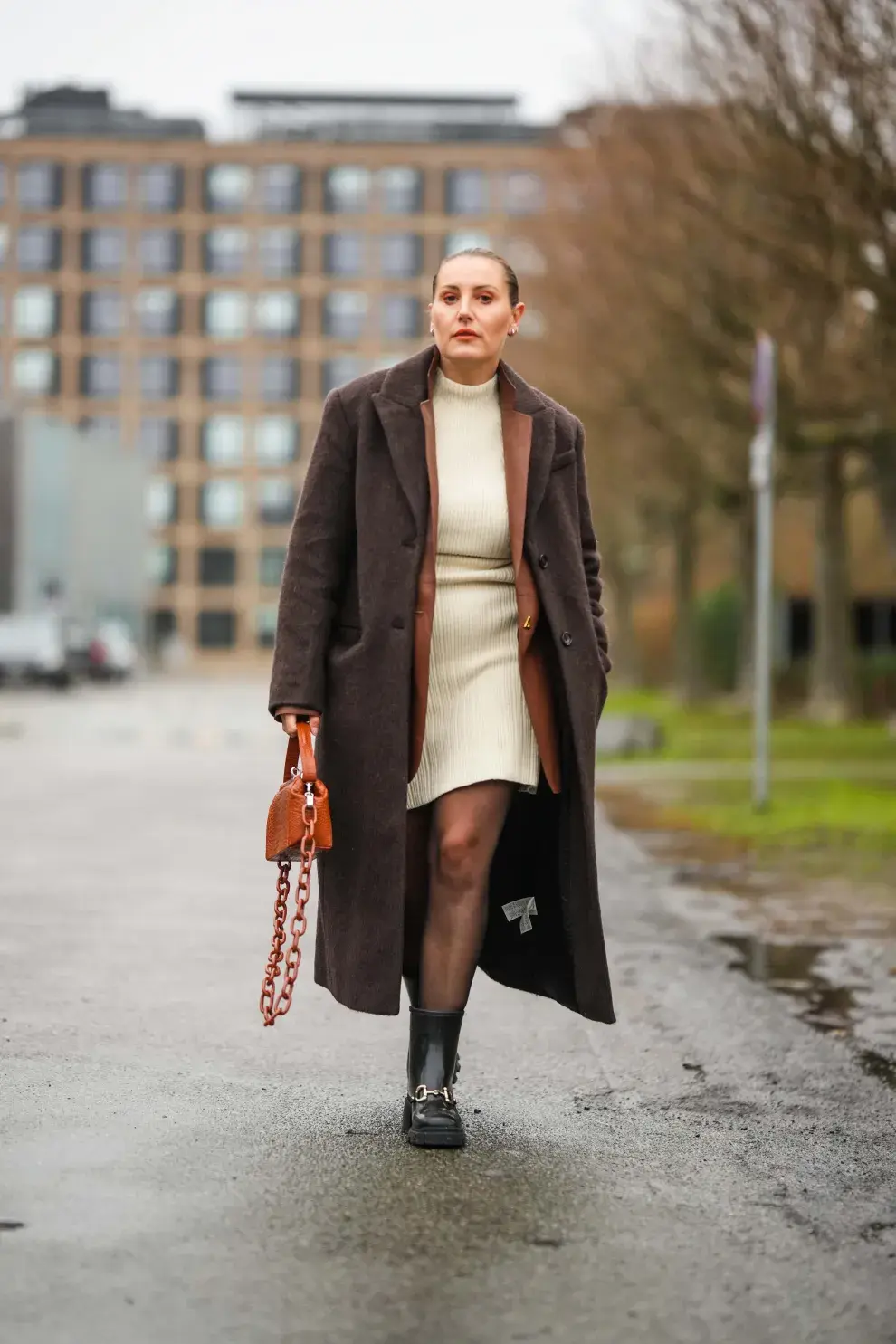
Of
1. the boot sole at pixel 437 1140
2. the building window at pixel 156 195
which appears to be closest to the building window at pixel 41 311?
the building window at pixel 156 195

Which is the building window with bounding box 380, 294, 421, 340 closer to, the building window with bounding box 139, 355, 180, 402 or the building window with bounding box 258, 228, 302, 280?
the building window with bounding box 258, 228, 302, 280

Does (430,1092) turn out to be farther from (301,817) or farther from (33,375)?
(33,375)

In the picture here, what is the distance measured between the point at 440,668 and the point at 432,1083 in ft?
3.06

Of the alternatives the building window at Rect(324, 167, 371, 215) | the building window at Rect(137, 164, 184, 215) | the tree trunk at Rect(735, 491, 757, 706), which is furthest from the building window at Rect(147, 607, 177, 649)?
the tree trunk at Rect(735, 491, 757, 706)

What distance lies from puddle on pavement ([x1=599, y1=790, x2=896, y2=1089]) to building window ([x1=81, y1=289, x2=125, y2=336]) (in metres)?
84.0

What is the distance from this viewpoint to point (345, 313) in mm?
93500

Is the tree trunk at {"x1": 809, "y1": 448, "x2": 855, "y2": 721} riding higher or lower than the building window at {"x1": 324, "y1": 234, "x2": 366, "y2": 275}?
lower

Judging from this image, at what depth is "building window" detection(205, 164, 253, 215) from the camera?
301 ft

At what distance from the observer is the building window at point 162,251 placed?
305 feet

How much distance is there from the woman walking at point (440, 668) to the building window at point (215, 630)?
8998 cm

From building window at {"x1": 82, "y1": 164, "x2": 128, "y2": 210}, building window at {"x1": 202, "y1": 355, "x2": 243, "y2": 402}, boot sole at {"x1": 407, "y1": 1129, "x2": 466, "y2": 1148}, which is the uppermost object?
building window at {"x1": 82, "y1": 164, "x2": 128, "y2": 210}

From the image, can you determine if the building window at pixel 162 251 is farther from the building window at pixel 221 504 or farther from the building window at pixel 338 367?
the building window at pixel 221 504

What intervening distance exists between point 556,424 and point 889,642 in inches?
1485

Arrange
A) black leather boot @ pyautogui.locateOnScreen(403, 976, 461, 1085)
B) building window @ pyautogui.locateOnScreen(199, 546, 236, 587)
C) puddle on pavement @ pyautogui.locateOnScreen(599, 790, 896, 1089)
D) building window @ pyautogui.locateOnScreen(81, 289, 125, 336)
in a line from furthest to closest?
building window @ pyautogui.locateOnScreen(199, 546, 236, 587) < building window @ pyautogui.locateOnScreen(81, 289, 125, 336) < puddle on pavement @ pyautogui.locateOnScreen(599, 790, 896, 1089) < black leather boot @ pyautogui.locateOnScreen(403, 976, 461, 1085)
